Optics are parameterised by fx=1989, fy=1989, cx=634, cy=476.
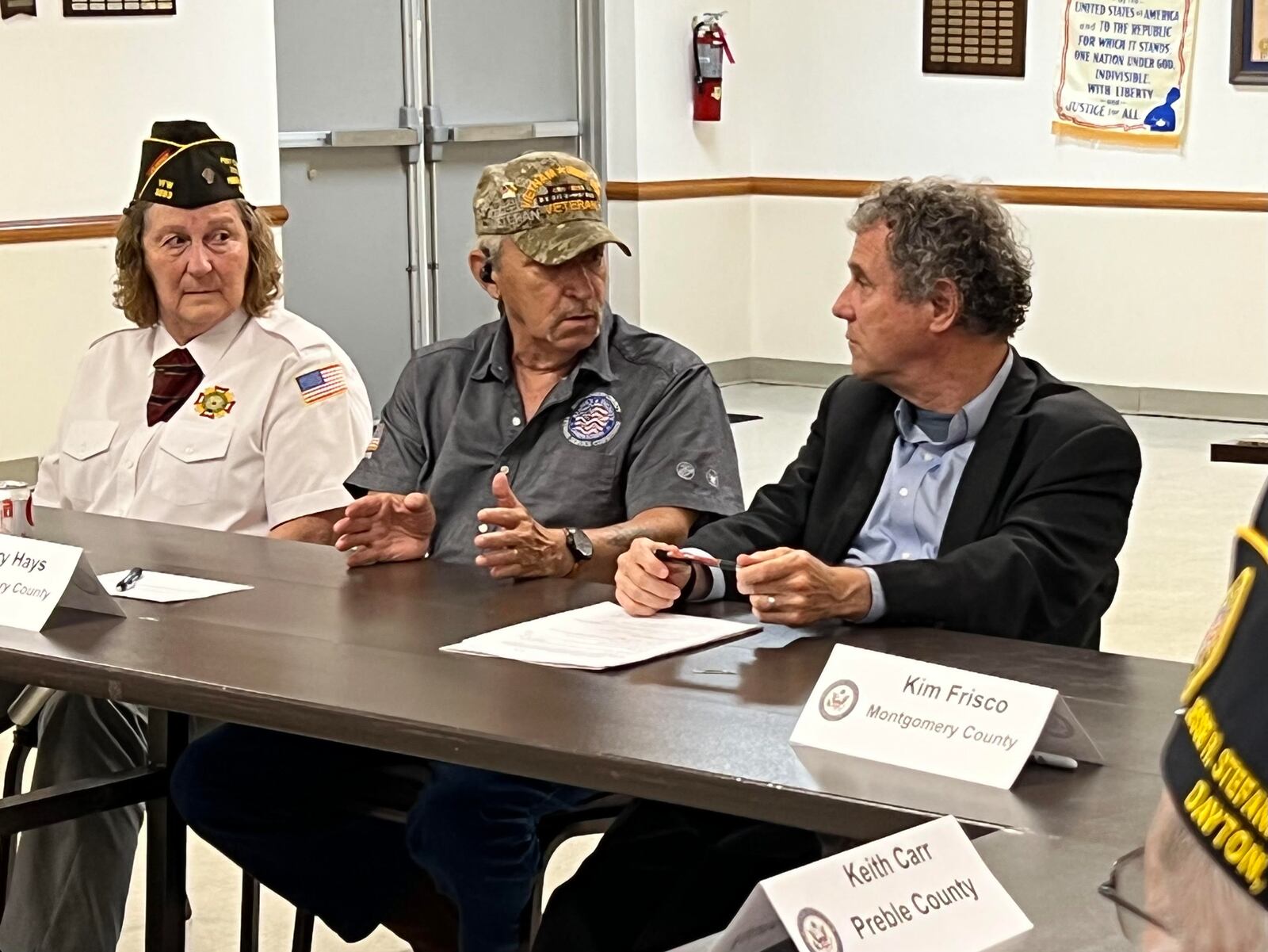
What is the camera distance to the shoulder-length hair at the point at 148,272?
325cm

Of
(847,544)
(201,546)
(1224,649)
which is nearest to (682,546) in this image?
(847,544)

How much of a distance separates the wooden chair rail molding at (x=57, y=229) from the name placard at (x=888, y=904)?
16.8ft

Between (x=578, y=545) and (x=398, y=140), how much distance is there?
5218 millimetres

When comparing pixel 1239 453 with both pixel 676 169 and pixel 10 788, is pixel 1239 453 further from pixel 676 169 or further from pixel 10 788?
pixel 676 169

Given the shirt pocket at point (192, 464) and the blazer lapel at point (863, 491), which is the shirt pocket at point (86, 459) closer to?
the shirt pocket at point (192, 464)

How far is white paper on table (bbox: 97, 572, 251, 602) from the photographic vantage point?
2455mm

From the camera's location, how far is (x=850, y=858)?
1.28 m

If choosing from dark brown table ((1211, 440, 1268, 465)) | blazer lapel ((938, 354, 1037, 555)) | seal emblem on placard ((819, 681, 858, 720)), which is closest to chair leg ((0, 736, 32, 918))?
blazer lapel ((938, 354, 1037, 555))

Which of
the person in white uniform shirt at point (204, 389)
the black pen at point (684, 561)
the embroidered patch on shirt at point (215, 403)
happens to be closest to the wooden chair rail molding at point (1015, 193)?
the person in white uniform shirt at point (204, 389)

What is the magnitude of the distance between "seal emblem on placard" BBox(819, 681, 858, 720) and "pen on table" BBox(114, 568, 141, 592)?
105 centimetres

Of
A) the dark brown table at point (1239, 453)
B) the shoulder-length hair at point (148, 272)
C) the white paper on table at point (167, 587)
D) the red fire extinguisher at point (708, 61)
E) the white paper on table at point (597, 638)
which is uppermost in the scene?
the red fire extinguisher at point (708, 61)

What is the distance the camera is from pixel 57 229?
6.14m

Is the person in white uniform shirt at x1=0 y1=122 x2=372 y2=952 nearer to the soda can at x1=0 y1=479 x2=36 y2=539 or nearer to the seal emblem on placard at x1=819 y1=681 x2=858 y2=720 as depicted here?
the soda can at x1=0 y1=479 x2=36 y2=539

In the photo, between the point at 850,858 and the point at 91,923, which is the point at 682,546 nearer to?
the point at 91,923
